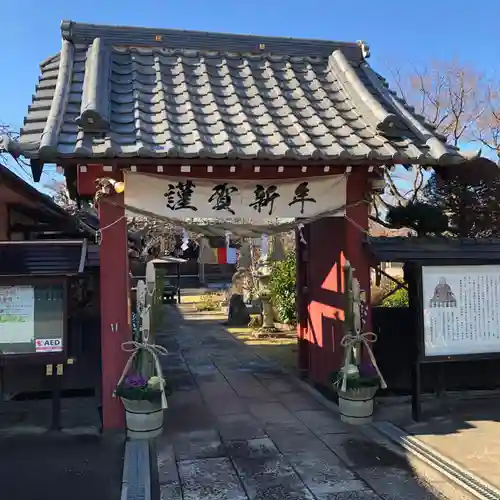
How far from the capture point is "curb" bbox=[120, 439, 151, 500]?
207 inches

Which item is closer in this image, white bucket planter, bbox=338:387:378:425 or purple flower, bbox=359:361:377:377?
white bucket planter, bbox=338:387:378:425

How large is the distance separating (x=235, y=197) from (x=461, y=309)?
365 cm

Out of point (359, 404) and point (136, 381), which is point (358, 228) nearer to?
point (359, 404)

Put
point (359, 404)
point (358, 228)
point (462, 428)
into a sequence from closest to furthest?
point (462, 428), point (359, 404), point (358, 228)

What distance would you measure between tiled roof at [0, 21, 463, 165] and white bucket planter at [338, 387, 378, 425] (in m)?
3.16

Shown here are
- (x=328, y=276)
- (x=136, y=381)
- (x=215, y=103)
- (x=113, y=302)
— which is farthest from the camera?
(x=328, y=276)

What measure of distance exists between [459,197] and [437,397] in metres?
4.31

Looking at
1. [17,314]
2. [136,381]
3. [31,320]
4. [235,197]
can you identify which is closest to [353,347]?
[235,197]

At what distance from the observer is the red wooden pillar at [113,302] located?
7.27m

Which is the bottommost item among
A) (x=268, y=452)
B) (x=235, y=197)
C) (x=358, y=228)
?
(x=268, y=452)

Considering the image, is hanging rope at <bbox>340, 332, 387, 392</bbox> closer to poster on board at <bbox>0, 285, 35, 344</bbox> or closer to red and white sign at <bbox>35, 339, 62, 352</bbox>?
red and white sign at <bbox>35, 339, 62, 352</bbox>

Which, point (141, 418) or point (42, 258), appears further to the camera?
point (42, 258)

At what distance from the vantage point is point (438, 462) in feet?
19.3

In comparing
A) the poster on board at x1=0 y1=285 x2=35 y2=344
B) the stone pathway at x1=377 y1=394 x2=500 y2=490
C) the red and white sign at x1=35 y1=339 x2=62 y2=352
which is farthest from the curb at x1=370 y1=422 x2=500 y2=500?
the poster on board at x1=0 y1=285 x2=35 y2=344
